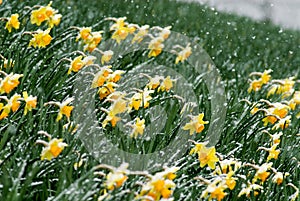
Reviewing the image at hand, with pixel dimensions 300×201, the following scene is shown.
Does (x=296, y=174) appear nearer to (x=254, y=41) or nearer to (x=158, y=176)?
(x=158, y=176)

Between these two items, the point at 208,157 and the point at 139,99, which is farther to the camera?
the point at 139,99

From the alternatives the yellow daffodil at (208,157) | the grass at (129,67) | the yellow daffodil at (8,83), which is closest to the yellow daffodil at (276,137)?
the grass at (129,67)

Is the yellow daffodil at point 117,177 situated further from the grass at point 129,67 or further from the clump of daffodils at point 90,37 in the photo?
the clump of daffodils at point 90,37

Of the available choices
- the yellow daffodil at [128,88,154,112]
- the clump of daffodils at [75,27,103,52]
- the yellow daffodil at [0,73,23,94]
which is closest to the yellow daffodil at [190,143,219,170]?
the yellow daffodil at [128,88,154,112]

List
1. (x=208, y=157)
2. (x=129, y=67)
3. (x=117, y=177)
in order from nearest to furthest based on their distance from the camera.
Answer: (x=117, y=177) < (x=208, y=157) < (x=129, y=67)

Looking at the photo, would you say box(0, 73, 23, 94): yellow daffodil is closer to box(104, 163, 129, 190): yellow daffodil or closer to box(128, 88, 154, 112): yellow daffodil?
box(128, 88, 154, 112): yellow daffodil

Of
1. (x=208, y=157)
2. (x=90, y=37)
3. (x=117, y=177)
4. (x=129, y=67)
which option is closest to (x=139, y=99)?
(x=208, y=157)

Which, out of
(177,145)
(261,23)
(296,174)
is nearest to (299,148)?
(296,174)

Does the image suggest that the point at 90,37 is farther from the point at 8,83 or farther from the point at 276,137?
the point at 276,137
